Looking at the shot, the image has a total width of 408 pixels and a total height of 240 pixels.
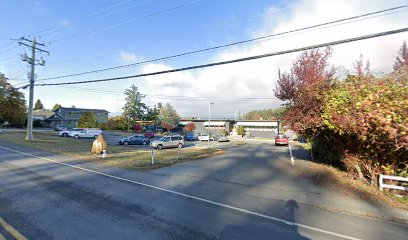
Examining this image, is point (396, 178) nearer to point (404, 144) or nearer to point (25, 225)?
point (404, 144)

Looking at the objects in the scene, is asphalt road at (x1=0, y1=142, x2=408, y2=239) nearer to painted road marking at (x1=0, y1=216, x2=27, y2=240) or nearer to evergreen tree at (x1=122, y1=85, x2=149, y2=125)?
painted road marking at (x1=0, y1=216, x2=27, y2=240)

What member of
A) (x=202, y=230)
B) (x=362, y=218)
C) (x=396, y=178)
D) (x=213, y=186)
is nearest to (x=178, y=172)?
(x=213, y=186)

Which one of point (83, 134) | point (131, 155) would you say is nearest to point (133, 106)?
point (83, 134)

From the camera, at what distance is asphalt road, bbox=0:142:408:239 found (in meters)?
4.89

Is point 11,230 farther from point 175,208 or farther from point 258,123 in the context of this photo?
point 258,123

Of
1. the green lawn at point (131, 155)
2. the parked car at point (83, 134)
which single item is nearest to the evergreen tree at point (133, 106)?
the parked car at point (83, 134)

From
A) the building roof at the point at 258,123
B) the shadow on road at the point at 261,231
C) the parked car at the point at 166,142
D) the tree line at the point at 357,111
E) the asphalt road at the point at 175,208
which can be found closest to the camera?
the shadow on road at the point at 261,231

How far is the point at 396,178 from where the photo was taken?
7.71m

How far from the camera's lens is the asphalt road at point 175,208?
4.89 m

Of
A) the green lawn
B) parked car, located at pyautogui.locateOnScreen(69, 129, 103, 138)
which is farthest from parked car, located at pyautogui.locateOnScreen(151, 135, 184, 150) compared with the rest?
parked car, located at pyautogui.locateOnScreen(69, 129, 103, 138)

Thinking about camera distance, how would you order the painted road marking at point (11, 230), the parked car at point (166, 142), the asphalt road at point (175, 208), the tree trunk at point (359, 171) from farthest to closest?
the parked car at point (166, 142), the tree trunk at point (359, 171), the asphalt road at point (175, 208), the painted road marking at point (11, 230)

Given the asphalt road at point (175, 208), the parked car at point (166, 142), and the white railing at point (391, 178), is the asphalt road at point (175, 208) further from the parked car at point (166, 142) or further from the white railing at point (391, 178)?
the parked car at point (166, 142)

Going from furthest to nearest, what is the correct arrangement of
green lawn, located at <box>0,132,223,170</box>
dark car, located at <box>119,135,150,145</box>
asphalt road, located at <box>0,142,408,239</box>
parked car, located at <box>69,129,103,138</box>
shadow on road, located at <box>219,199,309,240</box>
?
parked car, located at <box>69,129,103,138</box> < dark car, located at <box>119,135,150,145</box> < green lawn, located at <box>0,132,223,170</box> < asphalt road, located at <box>0,142,408,239</box> < shadow on road, located at <box>219,199,309,240</box>

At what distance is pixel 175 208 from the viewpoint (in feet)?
20.7
